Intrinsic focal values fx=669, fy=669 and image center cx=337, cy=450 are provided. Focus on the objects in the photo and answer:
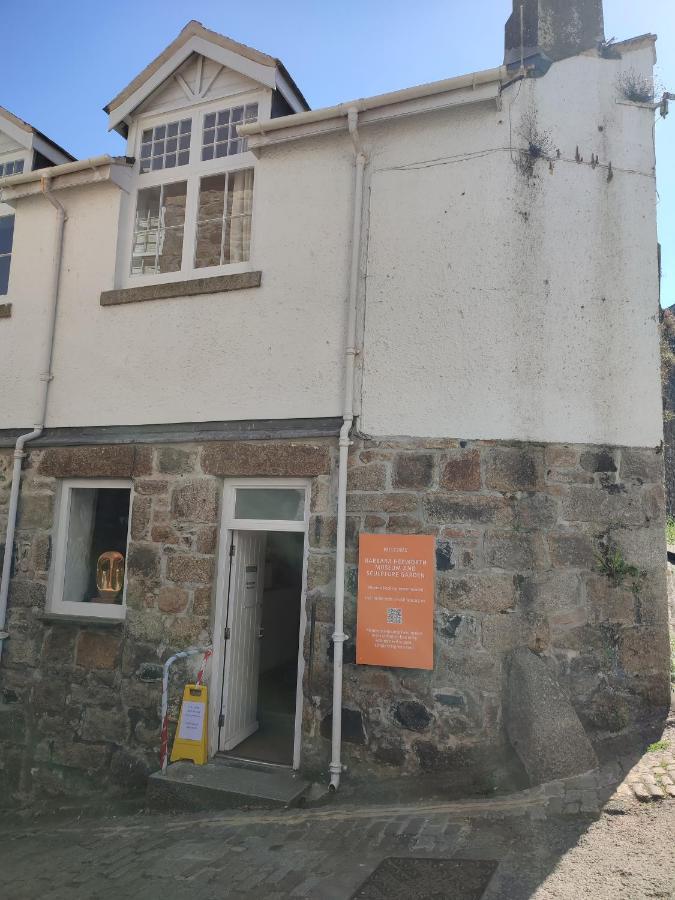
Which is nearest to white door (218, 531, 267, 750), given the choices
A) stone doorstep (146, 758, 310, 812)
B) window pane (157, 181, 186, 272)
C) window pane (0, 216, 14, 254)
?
stone doorstep (146, 758, 310, 812)

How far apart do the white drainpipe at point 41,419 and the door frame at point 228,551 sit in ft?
8.00

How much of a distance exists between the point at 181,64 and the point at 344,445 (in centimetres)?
482

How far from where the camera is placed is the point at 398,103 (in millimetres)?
6137

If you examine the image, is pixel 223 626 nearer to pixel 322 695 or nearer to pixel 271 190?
pixel 322 695

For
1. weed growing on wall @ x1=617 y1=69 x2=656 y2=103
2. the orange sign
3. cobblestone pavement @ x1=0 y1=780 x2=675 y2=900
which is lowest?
cobblestone pavement @ x1=0 y1=780 x2=675 y2=900

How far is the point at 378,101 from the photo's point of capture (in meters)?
6.12

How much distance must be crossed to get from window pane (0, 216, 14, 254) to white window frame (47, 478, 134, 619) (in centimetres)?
325

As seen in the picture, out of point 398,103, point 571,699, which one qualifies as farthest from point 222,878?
point 398,103

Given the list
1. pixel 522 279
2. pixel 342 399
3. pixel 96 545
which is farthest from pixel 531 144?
pixel 96 545

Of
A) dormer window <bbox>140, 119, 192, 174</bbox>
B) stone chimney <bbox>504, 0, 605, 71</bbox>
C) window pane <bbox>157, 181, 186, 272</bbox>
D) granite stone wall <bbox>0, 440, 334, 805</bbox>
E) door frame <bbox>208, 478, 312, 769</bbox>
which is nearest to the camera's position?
door frame <bbox>208, 478, 312, 769</bbox>

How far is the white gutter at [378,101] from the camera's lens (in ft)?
19.0

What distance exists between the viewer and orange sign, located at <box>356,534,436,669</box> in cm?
548

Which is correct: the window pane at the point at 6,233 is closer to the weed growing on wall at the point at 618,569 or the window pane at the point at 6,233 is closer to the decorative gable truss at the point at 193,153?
the decorative gable truss at the point at 193,153

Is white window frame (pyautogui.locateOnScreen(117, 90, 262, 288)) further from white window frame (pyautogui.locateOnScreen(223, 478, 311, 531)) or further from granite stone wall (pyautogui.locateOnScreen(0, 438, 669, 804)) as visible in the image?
white window frame (pyautogui.locateOnScreen(223, 478, 311, 531))
